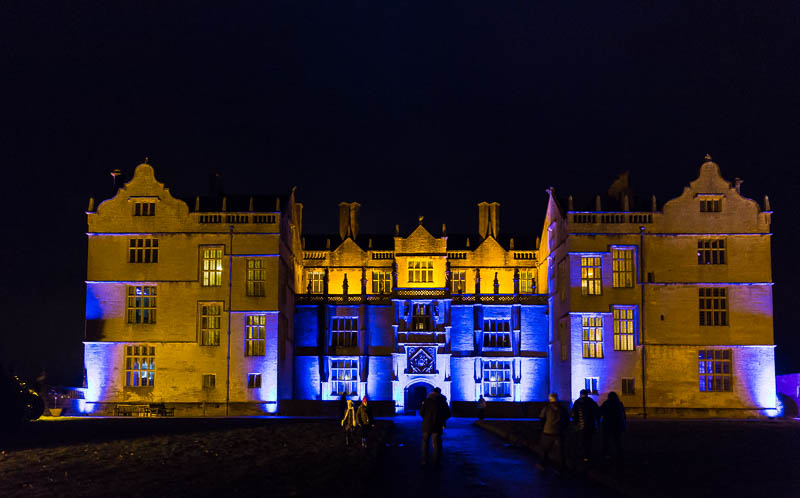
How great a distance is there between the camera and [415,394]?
54375 mm

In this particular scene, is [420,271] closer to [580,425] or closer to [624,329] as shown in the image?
[624,329]

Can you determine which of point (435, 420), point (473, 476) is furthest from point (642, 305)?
point (473, 476)

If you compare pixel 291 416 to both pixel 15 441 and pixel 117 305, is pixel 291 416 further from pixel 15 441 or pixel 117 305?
pixel 15 441

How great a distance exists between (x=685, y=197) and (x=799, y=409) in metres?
13.8

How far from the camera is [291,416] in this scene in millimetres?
46594

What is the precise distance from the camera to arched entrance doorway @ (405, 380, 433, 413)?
5302 cm

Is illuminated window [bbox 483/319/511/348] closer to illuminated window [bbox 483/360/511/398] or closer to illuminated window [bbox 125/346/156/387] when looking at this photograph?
illuminated window [bbox 483/360/511/398]

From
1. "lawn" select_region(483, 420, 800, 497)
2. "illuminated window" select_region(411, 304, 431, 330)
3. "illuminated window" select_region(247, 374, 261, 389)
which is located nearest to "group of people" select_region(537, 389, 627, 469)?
"lawn" select_region(483, 420, 800, 497)

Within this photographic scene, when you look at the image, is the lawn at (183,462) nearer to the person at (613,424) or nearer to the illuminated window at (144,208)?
the person at (613,424)

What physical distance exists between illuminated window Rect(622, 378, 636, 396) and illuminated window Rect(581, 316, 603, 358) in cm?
210

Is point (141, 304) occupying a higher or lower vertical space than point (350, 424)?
higher

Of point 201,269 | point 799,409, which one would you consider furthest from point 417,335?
point 799,409

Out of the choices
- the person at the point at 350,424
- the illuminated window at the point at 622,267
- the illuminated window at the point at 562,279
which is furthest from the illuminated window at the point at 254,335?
the person at the point at 350,424

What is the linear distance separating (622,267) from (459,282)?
42.7 ft
